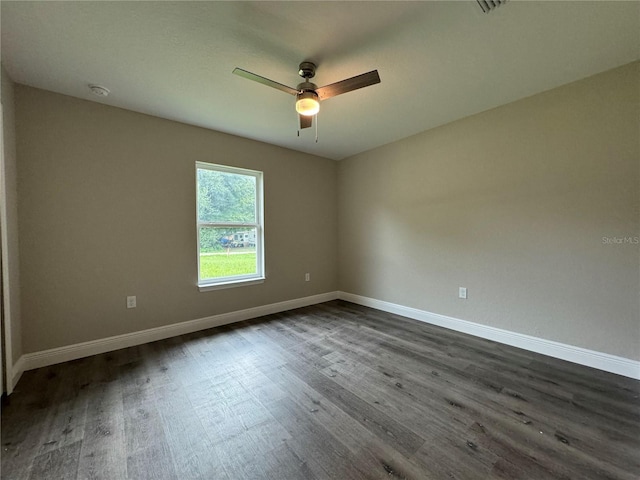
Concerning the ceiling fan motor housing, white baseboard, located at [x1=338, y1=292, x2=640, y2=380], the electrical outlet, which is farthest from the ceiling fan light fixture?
white baseboard, located at [x1=338, y1=292, x2=640, y2=380]

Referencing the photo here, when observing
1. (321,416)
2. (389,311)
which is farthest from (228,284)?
(389,311)

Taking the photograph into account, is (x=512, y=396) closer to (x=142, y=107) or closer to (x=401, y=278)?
(x=401, y=278)

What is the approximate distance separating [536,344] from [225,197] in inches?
153

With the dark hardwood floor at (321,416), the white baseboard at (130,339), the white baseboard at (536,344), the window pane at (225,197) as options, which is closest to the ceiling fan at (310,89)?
the window pane at (225,197)

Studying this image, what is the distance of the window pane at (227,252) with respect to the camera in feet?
10.8

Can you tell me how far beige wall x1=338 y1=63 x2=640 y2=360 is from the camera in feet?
6.90

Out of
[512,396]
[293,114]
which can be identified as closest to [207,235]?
[293,114]

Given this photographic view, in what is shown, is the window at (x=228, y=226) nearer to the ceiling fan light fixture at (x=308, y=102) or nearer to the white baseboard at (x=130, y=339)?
the white baseboard at (x=130, y=339)

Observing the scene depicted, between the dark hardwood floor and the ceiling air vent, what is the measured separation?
8.28 ft

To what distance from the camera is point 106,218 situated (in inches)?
102

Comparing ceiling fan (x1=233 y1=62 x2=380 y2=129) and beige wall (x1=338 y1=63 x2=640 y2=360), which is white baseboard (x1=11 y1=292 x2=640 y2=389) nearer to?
beige wall (x1=338 y1=63 x2=640 y2=360)

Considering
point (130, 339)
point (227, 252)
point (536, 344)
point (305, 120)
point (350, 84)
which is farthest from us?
point (227, 252)

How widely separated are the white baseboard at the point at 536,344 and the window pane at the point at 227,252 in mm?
2235

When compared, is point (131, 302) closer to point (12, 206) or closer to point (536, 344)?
point (12, 206)
